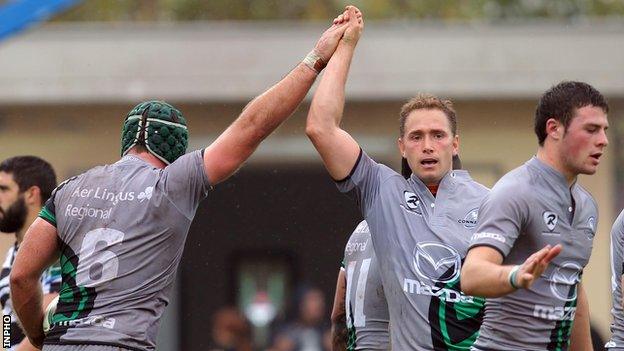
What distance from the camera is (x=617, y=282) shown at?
714cm

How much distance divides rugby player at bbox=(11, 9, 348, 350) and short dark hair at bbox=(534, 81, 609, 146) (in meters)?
1.17

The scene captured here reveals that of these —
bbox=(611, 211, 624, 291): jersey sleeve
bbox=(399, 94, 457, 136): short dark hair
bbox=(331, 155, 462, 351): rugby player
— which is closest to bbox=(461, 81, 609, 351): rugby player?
bbox=(399, 94, 457, 136): short dark hair

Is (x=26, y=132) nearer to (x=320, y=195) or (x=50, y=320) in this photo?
(x=320, y=195)

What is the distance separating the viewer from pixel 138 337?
19.9ft

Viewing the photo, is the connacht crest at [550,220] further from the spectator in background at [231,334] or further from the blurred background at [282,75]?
the spectator in background at [231,334]

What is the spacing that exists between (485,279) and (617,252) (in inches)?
76.4

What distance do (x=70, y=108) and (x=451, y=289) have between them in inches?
422

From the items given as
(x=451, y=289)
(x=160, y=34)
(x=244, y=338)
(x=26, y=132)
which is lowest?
(x=244, y=338)

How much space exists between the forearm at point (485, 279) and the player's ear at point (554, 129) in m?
0.76

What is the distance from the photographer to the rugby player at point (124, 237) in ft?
20.0

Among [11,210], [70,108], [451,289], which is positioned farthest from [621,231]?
[70,108]

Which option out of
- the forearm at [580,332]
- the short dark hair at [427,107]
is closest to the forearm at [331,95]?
the short dark hair at [427,107]

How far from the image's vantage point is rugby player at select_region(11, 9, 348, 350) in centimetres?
609

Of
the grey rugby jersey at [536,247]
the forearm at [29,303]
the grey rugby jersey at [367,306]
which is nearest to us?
the grey rugby jersey at [536,247]
